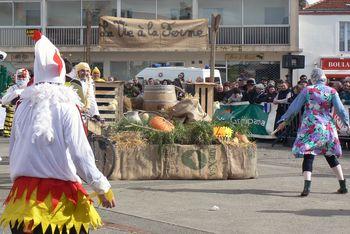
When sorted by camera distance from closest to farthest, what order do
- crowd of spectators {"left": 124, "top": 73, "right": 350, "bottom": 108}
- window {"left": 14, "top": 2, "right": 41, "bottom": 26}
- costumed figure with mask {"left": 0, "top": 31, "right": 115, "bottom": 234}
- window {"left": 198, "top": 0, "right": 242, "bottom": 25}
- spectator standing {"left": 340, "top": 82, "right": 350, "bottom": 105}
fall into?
costumed figure with mask {"left": 0, "top": 31, "right": 115, "bottom": 234} < spectator standing {"left": 340, "top": 82, "right": 350, "bottom": 105} < crowd of spectators {"left": 124, "top": 73, "right": 350, "bottom": 108} < window {"left": 198, "top": 0, "right": 242, "bottom": 25} < window {"left": 14, "top": 2, "right": 41, "bottom": 26}

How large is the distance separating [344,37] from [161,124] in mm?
28938

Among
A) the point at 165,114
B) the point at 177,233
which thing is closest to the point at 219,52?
the point at 165,114

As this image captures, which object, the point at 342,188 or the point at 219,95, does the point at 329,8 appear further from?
the point at 342,188

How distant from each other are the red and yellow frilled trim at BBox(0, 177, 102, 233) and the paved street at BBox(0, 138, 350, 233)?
283 cm

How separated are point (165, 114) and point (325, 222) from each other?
4841 mm

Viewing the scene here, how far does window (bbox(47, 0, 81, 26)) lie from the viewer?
129 feet

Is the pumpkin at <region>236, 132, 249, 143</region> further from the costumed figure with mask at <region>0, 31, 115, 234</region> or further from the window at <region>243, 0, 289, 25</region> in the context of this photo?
the window at <region>243, 0, 289, 25</region>

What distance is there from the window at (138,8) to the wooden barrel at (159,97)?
2580cm

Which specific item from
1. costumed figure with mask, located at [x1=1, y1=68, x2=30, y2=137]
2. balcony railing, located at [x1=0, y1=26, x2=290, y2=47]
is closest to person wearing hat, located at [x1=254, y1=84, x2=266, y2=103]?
costumed figure with mask, located at [x1=1, y1=68, x2=30, y2=137]

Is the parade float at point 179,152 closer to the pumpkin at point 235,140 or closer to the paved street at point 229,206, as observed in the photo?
the pumpkin at point 235,140

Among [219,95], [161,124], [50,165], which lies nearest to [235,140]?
[161,124]

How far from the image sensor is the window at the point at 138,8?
38375 millimetres

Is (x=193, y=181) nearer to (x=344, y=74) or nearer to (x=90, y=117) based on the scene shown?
(x=90, y=117)

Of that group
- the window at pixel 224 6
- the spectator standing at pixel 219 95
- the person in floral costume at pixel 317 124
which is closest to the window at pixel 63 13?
the window at pixel 224 6
